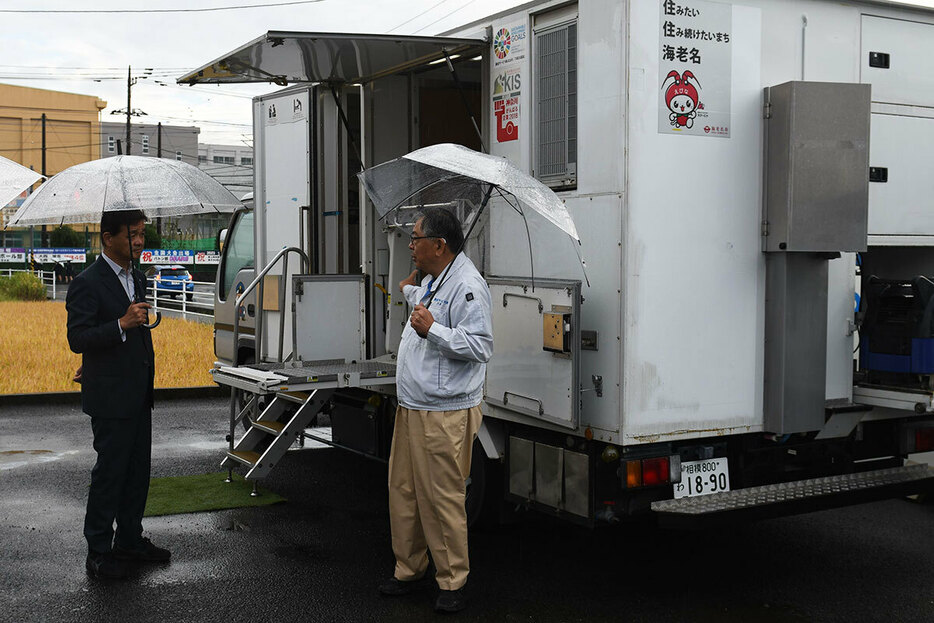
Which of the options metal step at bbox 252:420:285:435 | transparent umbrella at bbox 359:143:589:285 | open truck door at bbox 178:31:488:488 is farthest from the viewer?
metal step at bbox 252:420:285:435

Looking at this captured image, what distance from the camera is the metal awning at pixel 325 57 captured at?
5672 mm

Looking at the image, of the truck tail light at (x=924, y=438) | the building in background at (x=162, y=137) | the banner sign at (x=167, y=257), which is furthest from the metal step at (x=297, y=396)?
the building in background at (x=162, y=137)

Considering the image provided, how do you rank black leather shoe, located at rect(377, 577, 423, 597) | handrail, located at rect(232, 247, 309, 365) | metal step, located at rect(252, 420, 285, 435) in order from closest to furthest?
black leather shoe, located at rect(377, 577, 423, 597) → handrail, located at rect(232, 247, 309, 365) → metal step, located at rect(252, 420, 285, 435)

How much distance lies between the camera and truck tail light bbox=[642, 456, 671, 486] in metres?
4.70

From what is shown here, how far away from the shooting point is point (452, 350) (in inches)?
179

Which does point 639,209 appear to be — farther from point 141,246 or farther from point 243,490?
point 243,490

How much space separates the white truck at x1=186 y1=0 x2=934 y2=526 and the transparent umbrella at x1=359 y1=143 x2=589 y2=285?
8.1 inches

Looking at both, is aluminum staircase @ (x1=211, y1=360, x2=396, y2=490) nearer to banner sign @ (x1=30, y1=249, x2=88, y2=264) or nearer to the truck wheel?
the truck wheel

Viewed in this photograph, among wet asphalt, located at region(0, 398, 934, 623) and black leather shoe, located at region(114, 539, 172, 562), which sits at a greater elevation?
black leather shoe, located at region(114, 539, 172, 562)

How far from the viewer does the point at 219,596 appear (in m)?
5.07

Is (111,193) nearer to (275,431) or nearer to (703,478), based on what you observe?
(275,431)

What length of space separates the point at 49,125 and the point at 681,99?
61.8 metres

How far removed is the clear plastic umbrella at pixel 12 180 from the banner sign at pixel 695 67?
3.38 metres

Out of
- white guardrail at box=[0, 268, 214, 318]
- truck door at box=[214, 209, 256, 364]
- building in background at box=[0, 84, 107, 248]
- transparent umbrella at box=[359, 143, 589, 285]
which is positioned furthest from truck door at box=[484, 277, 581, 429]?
building in background at box=[0, 84, 107, 248]
